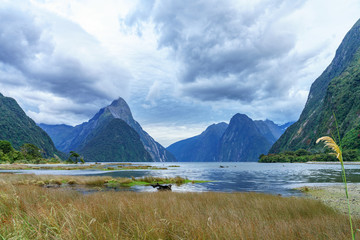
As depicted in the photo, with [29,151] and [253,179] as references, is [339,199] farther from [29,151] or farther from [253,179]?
[29,151]

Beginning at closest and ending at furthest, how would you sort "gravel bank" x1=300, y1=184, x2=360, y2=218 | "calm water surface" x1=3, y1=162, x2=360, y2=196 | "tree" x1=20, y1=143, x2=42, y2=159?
"gravel bank" x1=300, y1=184, x2=360, y2=218 < "calm water surface" x1=3, y1=162, x2=360, y2=196 < "tree" x1=20, y1=143, x2=42, y2=159

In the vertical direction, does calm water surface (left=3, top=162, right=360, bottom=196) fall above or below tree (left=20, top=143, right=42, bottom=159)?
below

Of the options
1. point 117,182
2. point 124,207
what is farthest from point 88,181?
point 124,207

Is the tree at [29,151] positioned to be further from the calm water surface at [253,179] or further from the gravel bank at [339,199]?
the gravel bank at [339,199]

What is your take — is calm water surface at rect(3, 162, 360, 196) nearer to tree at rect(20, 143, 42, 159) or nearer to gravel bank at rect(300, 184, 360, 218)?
gravel bank at rect(300, 184, 360, 218)

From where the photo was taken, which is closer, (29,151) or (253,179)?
(253,179)

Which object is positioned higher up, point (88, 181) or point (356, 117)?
point (356, 117)

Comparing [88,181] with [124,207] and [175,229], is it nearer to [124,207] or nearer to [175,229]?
[124,207]

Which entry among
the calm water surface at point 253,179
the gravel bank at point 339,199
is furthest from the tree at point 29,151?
the gravel bank at point 339,199

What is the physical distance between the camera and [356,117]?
166 metres

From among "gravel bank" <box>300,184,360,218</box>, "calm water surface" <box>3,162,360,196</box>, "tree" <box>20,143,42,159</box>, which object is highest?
"tree" <box>20,143,42,159</box>

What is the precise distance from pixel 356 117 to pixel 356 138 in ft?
88.6

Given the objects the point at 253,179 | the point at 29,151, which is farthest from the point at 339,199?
the point at 29,151

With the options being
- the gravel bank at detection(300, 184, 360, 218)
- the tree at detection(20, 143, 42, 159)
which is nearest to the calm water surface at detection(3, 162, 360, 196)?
the gravel bank at detection(300, 184, 360, 218)
